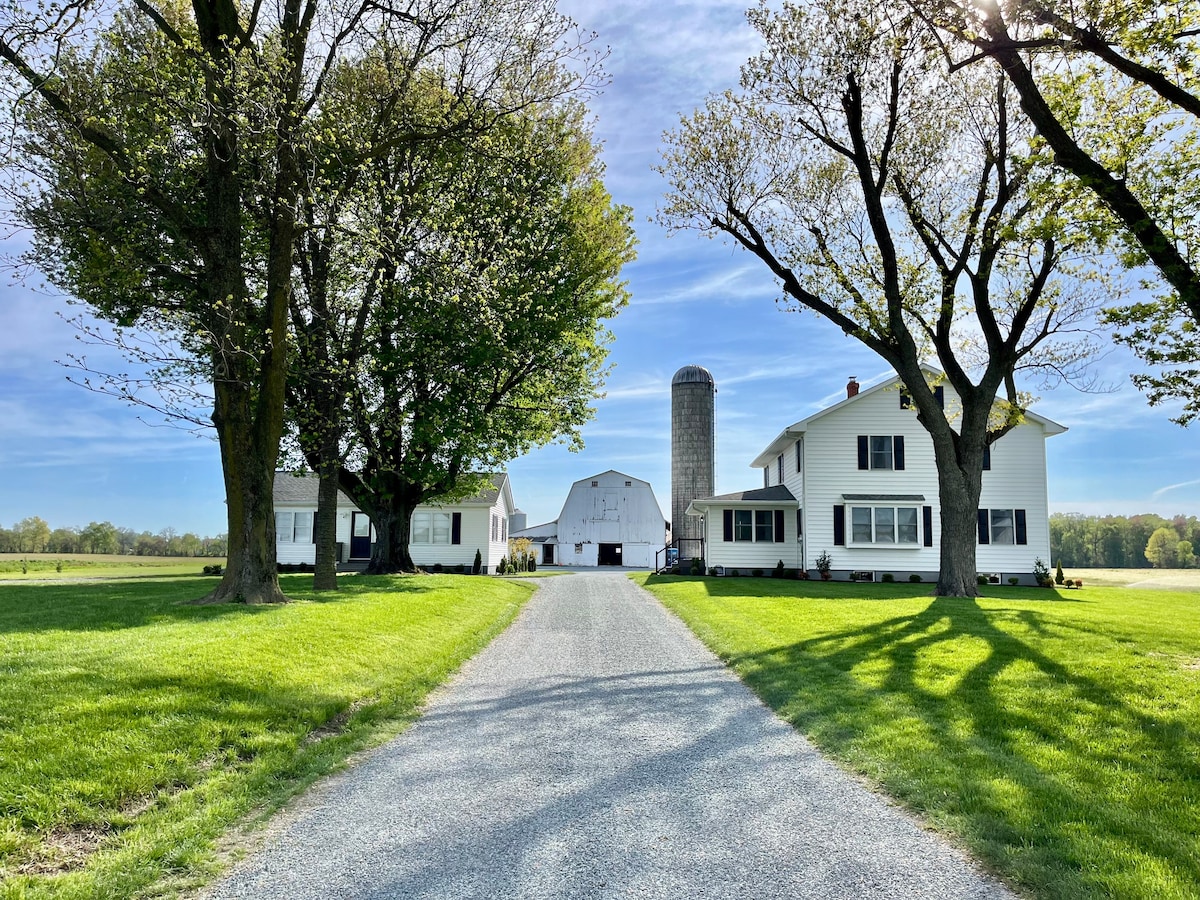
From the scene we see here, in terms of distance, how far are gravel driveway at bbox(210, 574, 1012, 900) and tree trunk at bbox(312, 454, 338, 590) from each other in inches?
461

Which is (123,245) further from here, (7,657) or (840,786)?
(840,786)

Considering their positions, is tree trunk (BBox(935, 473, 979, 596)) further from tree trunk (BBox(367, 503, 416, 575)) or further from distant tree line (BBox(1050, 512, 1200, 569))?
distant tree line (BBox(1050, 512, 1200, 569))

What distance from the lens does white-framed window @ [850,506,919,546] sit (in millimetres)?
27828

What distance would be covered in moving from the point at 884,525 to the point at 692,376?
12.6 meters

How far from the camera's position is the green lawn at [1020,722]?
3.98 metres

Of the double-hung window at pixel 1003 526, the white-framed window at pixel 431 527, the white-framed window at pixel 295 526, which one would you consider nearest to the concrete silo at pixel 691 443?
the white-framed window at pixel 431 527

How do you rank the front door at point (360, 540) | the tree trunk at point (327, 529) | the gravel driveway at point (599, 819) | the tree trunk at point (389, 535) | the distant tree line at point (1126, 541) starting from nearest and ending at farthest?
the gravel driveway at point (599, 819)
the tree trunk at point (327, 529)
the tree trunk at point (389, 535)
the front door at point (360, 540)
the distant tree line at point (1126, 541)

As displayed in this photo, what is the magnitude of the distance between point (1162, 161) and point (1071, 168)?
3345mm

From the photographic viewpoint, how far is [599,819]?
433 centimetres

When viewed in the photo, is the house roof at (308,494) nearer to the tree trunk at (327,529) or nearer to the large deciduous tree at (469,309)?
the large deciduous tree at (469,309)

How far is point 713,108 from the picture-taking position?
18594 millimetres

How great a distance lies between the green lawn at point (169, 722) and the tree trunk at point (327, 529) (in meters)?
6.11

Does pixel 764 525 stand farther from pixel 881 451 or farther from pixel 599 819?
pixel 599 819

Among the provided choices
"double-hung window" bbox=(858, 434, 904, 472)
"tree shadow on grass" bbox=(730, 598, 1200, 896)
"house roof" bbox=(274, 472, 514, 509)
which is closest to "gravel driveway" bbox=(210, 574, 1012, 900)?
"tree shadow on grass" bbox=(730, 598, 1200, 896)
